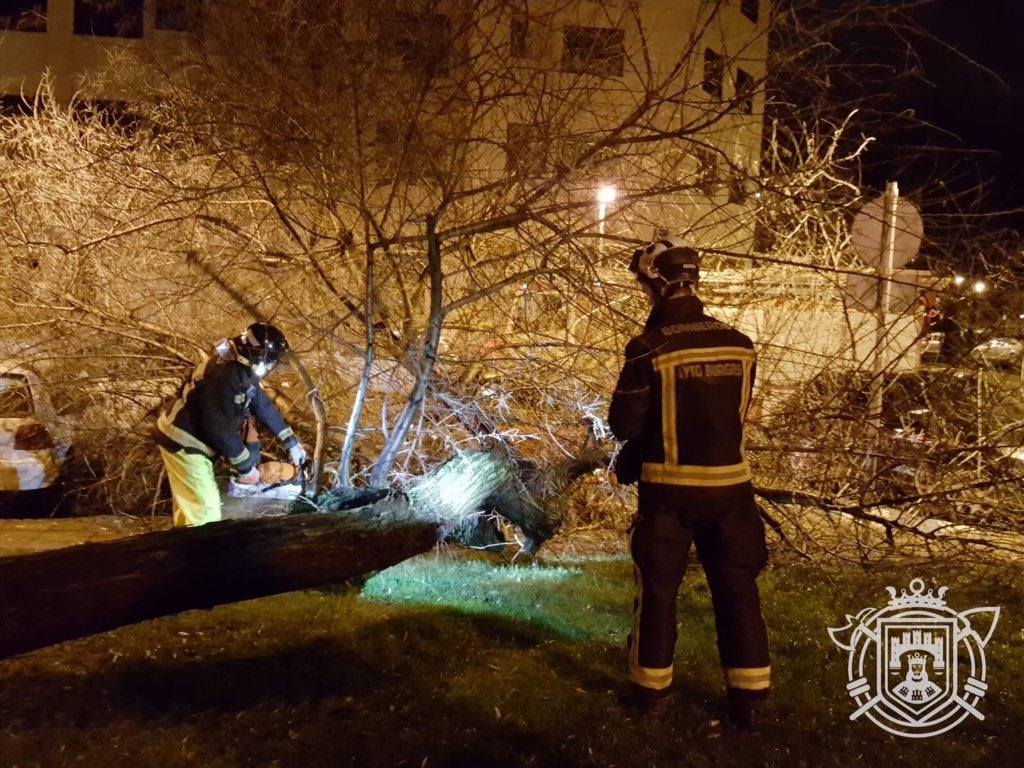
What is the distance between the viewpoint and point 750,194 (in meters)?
4.89

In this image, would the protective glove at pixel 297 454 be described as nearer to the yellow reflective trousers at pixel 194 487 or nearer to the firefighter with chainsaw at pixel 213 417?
the firefighter with chainsaw at pixel 213 417

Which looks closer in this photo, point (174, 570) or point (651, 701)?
point (651, 701)

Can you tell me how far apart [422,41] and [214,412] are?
237 centimetres

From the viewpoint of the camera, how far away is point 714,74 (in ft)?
15.8

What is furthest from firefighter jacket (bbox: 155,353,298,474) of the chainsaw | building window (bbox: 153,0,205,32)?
building window (bbox: 153,0,205,32)

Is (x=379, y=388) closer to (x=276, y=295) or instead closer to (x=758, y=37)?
(x=276, y=295)

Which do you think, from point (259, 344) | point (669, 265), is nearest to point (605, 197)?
point (669, 265)

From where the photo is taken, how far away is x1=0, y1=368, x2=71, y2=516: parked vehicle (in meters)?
6.59

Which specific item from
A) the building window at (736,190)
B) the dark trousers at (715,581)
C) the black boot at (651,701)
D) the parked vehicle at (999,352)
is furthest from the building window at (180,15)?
the parked vehicle at (999,352)

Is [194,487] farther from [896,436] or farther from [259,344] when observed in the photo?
[896,436]

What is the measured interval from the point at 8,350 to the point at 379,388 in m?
2.91

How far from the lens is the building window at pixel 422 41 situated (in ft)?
16.3

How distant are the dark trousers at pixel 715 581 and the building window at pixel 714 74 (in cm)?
245

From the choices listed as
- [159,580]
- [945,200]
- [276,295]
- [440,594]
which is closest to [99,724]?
[159,580]
